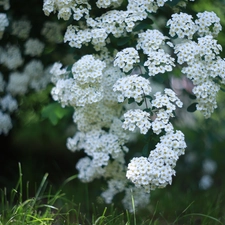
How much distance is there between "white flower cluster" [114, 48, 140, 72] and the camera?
2804 millimetres

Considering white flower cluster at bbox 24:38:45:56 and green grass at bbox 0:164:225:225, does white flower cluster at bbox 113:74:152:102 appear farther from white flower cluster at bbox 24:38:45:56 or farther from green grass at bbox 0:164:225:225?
white flower cluster at bbox 24:38:45:56

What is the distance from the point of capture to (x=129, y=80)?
107 inches

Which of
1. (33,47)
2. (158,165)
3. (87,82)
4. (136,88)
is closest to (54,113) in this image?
(87,82)

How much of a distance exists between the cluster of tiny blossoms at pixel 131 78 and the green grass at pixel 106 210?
337mm

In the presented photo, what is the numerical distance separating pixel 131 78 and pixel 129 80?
2cm

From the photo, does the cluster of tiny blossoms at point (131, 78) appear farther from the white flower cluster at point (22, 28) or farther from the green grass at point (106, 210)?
the white flower cluster at point (22, 28)

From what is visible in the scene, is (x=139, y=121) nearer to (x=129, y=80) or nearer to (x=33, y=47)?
(x=129, y=80)

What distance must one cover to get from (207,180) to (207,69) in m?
2.05

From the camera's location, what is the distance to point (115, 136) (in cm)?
309

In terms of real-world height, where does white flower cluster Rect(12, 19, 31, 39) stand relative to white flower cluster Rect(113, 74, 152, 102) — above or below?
below

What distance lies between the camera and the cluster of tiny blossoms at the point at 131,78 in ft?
8.72

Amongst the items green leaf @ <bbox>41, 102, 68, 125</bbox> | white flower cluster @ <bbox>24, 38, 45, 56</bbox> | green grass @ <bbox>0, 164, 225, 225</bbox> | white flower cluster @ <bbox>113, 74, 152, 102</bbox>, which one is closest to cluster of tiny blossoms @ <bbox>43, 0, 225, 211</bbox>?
white flower cluster @ <bbox>113, 74, 152, 102</bbox>

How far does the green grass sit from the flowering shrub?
21cm

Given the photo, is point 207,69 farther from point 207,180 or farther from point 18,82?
point 207,180
